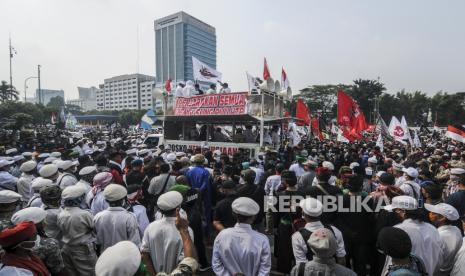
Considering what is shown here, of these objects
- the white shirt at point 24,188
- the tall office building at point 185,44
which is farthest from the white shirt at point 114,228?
the tall office building at point 185,44

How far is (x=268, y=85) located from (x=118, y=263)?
1089 cm

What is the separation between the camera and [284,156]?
38.7 feet

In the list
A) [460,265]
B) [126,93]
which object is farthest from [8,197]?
[126,93]

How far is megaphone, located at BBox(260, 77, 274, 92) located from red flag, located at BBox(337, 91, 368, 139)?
8.90ft

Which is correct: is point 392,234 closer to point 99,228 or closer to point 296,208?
point 296,208

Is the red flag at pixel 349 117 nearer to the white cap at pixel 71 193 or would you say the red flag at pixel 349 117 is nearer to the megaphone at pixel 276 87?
the megaphone at pixel 276 87

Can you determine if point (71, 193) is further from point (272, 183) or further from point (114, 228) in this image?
point (272, 183)

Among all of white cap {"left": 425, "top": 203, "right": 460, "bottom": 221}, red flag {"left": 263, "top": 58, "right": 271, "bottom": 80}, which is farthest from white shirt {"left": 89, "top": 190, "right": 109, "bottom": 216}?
red flag {"left": 263, "top": 58, "right": 271, "bottom": 80}

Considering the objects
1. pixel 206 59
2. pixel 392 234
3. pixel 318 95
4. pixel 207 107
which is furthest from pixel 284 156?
pixel 318 95

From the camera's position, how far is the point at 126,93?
153 meters

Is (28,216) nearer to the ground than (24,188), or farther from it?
farther from it

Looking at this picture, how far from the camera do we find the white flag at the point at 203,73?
46.7 ft

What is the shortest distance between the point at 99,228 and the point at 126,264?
2096mm

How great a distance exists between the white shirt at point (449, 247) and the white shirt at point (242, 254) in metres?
1.95
